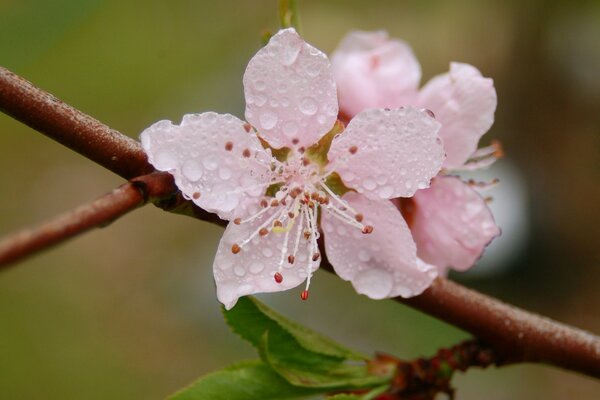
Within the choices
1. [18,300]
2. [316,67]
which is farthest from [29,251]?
[18,300]

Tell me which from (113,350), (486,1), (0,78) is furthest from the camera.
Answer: (486,1)

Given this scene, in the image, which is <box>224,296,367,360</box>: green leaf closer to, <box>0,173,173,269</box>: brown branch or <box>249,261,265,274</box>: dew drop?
<box>249,261,265,274</box>: dew drop

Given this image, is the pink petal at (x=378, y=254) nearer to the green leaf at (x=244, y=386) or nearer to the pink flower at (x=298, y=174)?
the pink flower at (x=298, y=174)

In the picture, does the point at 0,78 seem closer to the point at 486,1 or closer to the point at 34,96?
the point at 34,96

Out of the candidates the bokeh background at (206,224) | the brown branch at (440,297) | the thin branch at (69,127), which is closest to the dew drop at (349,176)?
the brown branch at (440,297)

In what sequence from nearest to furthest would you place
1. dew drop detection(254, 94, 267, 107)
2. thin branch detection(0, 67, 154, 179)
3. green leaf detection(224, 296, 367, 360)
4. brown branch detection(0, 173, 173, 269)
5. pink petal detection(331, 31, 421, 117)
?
brown branch detection(0, 173, 173, 269) < thin branch detection(0, 67, 154, 179) < dew drop detection(254, 94, 267, 107) < green leaf detection(224, 296, 367, 360) < pink petal detection(331, 31, 421, 117)

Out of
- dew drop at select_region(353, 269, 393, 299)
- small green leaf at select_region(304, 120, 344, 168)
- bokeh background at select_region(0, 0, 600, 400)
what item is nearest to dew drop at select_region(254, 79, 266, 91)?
small green leaf at select_region(304, 120, 344, 168)
